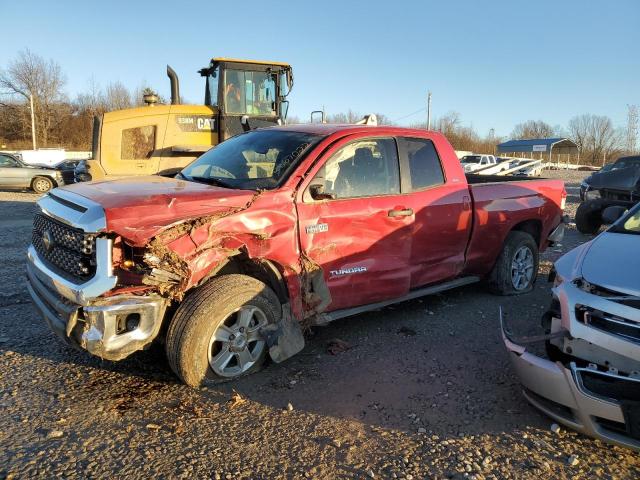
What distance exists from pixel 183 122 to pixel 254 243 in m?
7.16

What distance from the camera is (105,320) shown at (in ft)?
10.2

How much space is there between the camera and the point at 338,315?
426cm

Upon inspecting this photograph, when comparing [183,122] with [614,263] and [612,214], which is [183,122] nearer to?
[612,214]

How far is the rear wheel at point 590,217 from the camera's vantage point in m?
10.4

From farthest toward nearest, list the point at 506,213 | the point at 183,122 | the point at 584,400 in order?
the point at 183,122
the point at 506,213
the point at 584,400

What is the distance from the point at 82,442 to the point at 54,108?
65853 mm

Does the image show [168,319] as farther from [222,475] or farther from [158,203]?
[222,475]

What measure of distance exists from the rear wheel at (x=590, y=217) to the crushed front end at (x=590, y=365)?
27.1 feet

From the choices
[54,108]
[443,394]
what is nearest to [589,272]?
[443,394]

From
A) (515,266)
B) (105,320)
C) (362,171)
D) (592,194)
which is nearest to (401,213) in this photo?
(362,171)

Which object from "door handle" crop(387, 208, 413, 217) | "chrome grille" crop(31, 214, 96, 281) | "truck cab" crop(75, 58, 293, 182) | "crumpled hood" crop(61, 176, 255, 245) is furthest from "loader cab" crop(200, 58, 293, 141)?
"chrome grille" crop(31, 214, 96, 281)

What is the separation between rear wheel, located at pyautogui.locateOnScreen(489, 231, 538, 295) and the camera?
19.3ft

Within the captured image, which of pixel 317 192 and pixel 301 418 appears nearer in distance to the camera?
pixel 301 418

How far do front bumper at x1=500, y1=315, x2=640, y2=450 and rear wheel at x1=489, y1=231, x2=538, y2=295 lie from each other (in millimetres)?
2884
